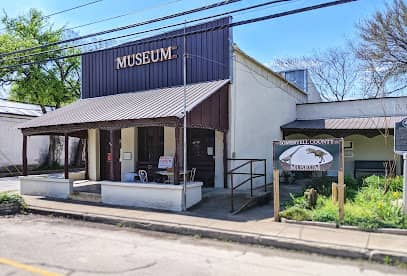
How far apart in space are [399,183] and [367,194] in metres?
2.17

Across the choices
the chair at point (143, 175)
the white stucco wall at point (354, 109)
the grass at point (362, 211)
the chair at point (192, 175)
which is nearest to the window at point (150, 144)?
the chair at point (143, 175)

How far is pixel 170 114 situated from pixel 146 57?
17.3 ft

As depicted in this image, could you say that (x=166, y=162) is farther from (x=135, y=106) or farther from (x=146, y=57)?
(x=146, y=57)

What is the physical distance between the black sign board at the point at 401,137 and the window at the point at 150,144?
7.96m

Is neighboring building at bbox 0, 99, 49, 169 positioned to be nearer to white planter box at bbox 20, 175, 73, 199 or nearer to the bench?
white planter box at bbox 20, 175, 73, 199

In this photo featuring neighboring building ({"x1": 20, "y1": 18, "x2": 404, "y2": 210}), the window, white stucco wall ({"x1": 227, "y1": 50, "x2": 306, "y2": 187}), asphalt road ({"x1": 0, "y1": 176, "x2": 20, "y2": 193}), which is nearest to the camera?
neighboring building ({"x1": 20, "y1": 18, "x2": 404, "y2": 210})

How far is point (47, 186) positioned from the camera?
12.7 metres

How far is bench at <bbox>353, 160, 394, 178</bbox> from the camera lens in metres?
16.3

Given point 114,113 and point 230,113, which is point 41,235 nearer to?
point 114,113

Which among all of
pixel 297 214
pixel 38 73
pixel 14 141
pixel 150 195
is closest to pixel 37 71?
pixel 38 73

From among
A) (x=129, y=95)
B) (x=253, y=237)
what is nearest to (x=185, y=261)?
(x=253, y=237)

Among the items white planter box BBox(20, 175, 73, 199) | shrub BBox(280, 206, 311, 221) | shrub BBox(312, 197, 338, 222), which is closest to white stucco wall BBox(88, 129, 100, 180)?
white planter box BBox(20, 175, 73, 199)

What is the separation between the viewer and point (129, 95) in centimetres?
1380

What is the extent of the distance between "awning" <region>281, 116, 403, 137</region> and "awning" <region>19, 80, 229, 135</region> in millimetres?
6682
